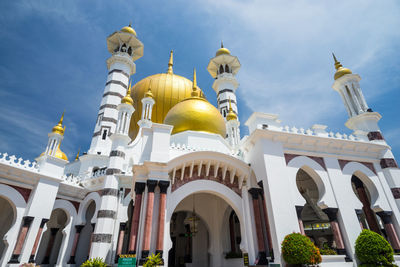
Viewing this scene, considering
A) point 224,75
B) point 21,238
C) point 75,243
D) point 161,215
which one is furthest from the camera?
point 224,75

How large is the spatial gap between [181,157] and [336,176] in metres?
8.47

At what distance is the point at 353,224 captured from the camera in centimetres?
1122

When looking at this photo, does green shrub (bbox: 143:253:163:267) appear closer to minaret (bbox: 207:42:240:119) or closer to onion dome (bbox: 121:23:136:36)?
minaret (bbox: 207:42:240:119)

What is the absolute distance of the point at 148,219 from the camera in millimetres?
10031

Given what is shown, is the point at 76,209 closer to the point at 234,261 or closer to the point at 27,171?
the point at 27,171

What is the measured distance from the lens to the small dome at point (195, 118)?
51.0 ft

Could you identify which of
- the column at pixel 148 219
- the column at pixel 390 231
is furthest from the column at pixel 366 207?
the column at pixel 148 219

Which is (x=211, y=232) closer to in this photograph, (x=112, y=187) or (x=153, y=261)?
(x=153, y=261)

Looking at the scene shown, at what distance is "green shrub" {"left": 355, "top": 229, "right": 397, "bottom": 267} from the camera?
9.66 m

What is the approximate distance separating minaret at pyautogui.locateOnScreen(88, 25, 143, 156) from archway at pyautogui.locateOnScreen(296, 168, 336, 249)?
17.9 meters

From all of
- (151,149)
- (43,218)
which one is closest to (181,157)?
(151,149)

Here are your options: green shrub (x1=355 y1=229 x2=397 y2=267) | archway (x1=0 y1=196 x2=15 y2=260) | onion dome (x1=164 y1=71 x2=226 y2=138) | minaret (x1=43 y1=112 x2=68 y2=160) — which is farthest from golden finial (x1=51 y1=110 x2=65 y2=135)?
green shrub (x1=355 y1=229 x2=397 y2=267)

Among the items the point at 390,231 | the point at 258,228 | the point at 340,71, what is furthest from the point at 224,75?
the point at 390,231

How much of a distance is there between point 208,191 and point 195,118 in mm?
5543
